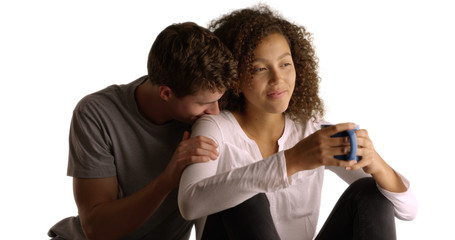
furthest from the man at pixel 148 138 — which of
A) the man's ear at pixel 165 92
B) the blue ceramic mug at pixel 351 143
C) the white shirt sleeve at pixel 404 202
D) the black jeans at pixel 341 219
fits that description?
the white shirt sleeve at pixel 404 202

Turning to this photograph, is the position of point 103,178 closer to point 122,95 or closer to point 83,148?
point 83,148

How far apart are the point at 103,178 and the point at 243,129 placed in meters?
0.61

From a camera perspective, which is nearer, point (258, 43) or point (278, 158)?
point (278, 158)

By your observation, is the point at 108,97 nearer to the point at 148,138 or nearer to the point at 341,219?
the point at 148,138

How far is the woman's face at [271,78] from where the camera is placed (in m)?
2.10

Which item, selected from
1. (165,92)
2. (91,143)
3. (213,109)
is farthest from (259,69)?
(91,143)

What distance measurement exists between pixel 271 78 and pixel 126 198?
2.42 feet

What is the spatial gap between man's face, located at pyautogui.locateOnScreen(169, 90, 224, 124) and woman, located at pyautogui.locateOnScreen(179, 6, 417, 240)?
38 millimetres

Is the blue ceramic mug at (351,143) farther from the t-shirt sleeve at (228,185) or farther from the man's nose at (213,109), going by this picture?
the man's nose at (213,109)

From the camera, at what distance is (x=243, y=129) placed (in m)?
2.27

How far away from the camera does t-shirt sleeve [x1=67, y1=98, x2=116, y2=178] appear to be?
7.24 ft

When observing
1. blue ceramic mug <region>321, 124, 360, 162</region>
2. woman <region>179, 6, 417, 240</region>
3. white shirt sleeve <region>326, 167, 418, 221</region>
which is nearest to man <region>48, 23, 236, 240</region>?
woman <region>179, 6, 417, 240</region>

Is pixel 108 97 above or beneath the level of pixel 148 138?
above

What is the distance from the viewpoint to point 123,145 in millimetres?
2238
